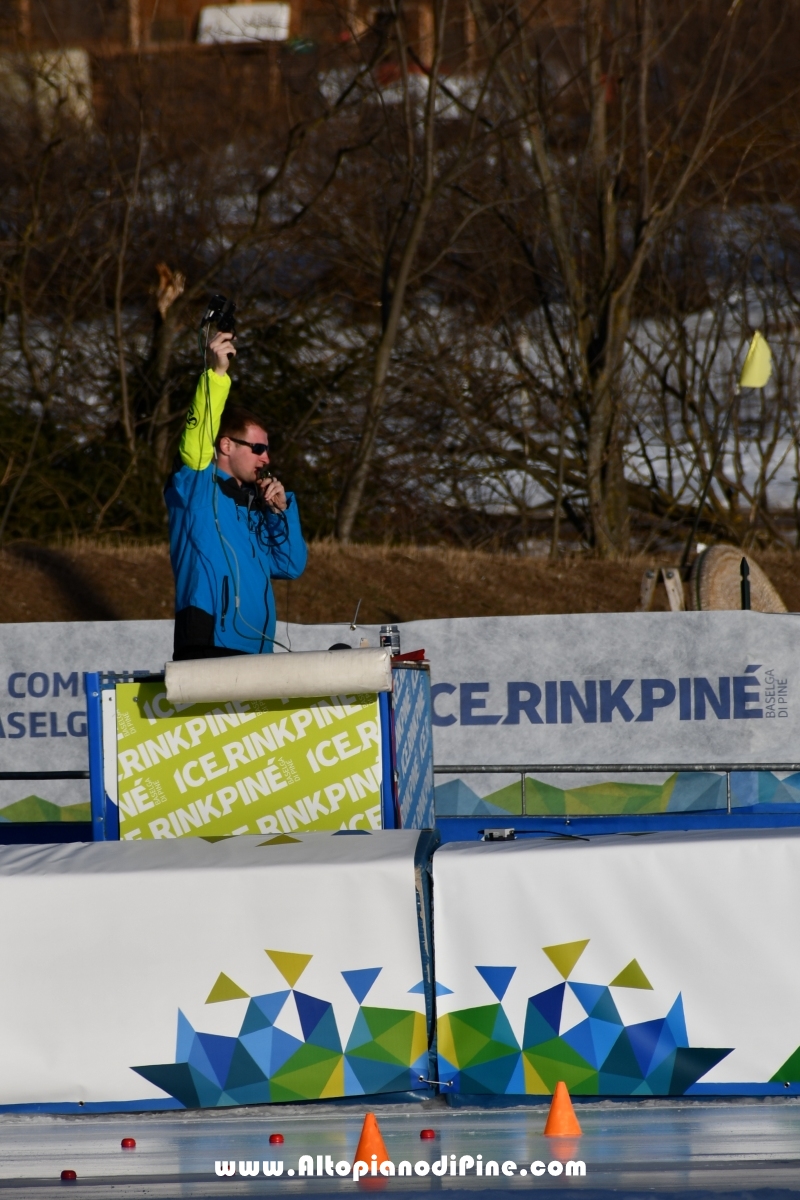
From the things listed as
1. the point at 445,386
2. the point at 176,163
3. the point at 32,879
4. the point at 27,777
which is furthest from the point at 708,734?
the point at 176,163

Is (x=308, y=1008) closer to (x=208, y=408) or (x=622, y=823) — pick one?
(x=622, y=823)

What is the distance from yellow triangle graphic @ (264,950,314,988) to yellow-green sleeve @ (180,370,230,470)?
1.74 meters

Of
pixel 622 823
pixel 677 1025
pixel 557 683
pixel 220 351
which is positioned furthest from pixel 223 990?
pixel 557 683

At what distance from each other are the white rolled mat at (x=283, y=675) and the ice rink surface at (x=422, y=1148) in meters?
1.22

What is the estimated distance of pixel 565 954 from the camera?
3.98m

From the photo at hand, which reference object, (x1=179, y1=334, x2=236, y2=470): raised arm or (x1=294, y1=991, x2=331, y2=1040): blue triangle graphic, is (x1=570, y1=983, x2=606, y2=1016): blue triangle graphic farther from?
(x1=179, y1=334, x2=236, y2=470): raised arm

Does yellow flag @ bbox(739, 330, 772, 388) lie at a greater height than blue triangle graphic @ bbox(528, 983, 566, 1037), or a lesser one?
greater

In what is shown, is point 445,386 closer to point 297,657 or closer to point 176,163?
point 176,163

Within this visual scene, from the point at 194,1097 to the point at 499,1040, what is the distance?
0.89m

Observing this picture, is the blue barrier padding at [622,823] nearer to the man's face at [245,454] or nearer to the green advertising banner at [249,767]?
the green advertising banner at [249,767]

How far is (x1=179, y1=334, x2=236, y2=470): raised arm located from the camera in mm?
4695

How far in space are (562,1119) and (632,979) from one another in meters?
0.45

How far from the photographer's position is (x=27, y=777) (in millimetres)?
5977

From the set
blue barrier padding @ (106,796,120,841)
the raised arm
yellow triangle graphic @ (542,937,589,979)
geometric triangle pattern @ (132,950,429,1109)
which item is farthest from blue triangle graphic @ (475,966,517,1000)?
the raised arm
